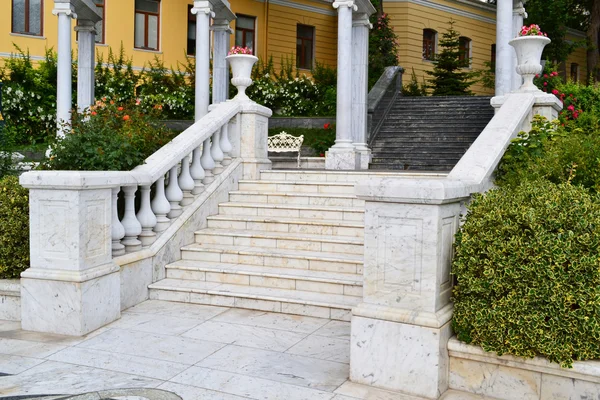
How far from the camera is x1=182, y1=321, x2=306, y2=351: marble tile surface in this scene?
17.1 ft

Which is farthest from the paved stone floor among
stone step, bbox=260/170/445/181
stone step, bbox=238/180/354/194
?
stone step, bbox=260/170/445/181

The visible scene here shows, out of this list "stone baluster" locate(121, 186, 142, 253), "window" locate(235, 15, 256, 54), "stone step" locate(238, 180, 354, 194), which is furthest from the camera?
"window" locate(235, 15, 256, 54)

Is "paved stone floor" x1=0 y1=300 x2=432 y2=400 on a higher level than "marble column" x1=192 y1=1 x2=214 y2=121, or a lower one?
lower

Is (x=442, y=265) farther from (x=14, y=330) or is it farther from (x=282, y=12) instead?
(x=282, y=12)

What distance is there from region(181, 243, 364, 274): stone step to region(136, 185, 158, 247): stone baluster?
51 centimetres

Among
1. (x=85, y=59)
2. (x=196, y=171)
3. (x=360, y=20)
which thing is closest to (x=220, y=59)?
(x=85, y=59)

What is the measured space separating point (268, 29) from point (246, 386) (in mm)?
22466

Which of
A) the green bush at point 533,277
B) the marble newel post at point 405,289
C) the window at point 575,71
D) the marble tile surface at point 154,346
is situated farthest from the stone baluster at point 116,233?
the window at point 575,71

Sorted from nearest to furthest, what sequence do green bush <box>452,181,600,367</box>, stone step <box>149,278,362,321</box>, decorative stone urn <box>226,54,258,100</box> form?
green bush <box>452,181,600,367</box> → stone step <box>149,278,362,321</box> → decorative stone urn <box>226,54,258,100</box>

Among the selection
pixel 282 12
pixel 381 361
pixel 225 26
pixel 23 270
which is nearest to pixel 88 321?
pixel 23 270

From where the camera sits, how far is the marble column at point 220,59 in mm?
13656

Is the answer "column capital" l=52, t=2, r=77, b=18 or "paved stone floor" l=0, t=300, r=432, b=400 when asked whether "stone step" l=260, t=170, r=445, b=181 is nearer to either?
"paved stone floor" l=0, t=300, r=432, b=400

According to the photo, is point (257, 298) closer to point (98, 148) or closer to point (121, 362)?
point (121, 362)

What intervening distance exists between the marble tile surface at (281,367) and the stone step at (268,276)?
1283mm
